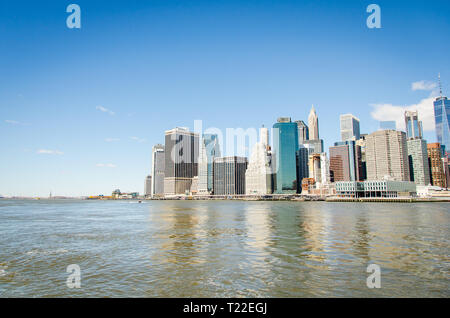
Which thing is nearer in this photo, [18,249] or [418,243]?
[18,249]

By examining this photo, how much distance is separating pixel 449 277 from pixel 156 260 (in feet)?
72.6

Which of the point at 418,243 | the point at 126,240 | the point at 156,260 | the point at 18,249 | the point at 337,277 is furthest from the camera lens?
the point at 126,240

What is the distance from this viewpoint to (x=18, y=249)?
31141mm

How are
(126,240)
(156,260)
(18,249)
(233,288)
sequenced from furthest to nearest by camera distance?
1. (126,240)
2. (18,249)
3. (156,260)
4. (233,288)

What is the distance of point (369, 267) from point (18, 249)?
3467 centimetres

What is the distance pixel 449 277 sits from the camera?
19.7m

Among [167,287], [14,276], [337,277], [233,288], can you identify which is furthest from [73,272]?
[337,277]

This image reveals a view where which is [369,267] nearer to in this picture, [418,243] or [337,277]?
[337,277]
